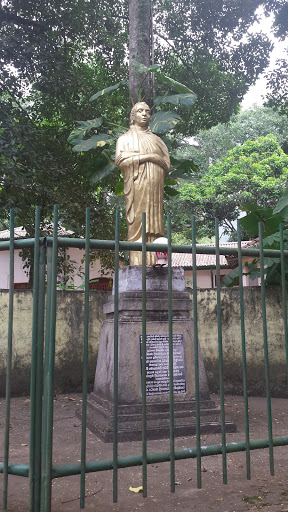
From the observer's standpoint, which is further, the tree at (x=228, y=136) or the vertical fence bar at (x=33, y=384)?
the tree at (x=228, y=136)

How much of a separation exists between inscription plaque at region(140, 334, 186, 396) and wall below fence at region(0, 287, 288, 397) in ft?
8.25

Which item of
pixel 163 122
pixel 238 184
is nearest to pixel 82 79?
pixel 163 122

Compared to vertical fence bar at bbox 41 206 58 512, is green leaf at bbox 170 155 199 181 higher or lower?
higher

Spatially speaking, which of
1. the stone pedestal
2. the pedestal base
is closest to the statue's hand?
the stone pedestal

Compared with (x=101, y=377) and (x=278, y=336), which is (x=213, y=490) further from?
(x=278, y=336)

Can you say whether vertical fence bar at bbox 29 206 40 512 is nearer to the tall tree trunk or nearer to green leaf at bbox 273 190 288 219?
green leaf at bbox 273 190 288 219

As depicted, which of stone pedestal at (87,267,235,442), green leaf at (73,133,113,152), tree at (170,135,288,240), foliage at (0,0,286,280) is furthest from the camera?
tree at (170,135,288,240)

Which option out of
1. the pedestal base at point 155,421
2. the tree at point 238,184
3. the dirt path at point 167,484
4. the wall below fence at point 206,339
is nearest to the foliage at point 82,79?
the wall below fence at point 206,339

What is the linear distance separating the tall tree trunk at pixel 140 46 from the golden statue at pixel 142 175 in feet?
9.55

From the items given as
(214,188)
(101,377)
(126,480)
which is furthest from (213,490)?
(214,188)

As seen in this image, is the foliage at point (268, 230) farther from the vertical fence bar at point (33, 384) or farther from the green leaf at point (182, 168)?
the vertical fence bar at point (33, 384)

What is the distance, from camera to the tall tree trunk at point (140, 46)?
337 inches

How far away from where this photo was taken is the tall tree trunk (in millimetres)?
8570

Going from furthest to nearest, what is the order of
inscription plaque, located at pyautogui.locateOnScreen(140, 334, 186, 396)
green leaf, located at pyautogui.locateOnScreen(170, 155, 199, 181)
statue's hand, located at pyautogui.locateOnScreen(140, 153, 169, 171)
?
green leaf, located at pyautogui.locateOnScreen(170, 155, 199, 181), statue's hand, located at pyautogui.locateOnScreen(140, 153, 169, 171), inscription plaque, located at pyautogui.locateOnScreen(140, 334, 186, 396)
